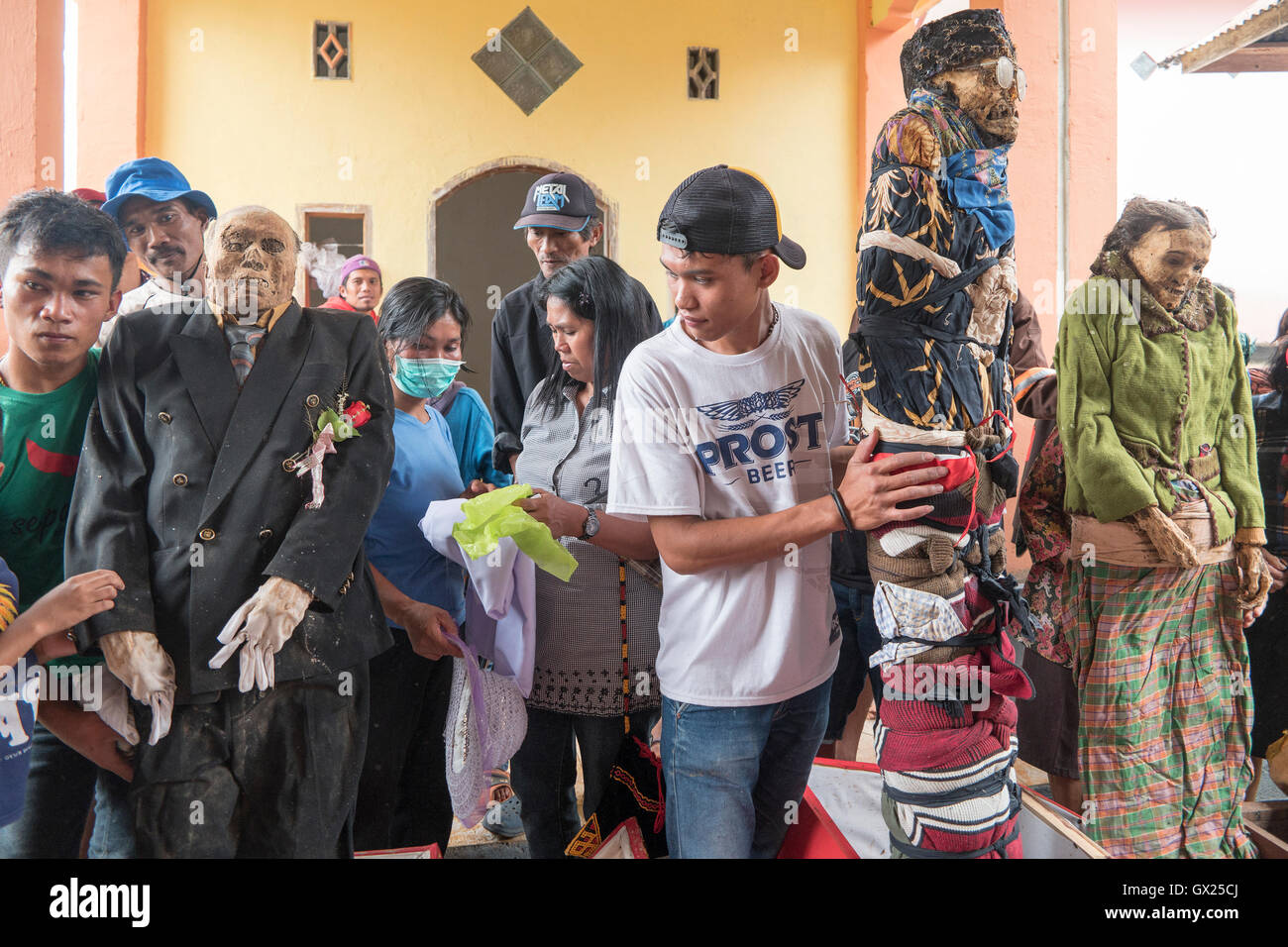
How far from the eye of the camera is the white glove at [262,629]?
187cm

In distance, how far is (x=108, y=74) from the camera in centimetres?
660

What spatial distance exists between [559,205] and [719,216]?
5.25ft

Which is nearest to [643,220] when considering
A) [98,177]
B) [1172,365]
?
[98,177]

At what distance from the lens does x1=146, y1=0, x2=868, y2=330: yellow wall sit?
241 inches

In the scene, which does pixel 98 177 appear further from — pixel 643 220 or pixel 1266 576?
pixel 1266 576

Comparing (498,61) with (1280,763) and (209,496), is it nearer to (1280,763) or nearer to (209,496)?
(209,496)

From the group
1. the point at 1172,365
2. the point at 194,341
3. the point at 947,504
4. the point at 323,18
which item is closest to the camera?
the point at 947,504

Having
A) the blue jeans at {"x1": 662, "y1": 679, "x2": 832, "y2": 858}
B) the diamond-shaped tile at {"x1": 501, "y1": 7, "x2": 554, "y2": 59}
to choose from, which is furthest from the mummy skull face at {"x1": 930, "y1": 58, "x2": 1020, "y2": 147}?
the diamond-shaped tile at {"x1": 501, "y1": 7, "x2": 554, "y2": 59}

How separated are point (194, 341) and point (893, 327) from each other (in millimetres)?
1466

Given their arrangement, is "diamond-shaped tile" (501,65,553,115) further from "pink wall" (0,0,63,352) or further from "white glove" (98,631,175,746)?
"white glove" (98,631,175,746)

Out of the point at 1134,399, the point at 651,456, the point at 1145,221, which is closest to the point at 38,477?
the point at 651,456

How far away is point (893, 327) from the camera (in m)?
1.76

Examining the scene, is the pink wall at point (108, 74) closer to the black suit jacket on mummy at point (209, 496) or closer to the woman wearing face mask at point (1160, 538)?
the black suit jacket on mummy at point (209, 496)

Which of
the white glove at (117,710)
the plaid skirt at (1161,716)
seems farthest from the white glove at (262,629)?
the plaid skirt at (1161,716)
